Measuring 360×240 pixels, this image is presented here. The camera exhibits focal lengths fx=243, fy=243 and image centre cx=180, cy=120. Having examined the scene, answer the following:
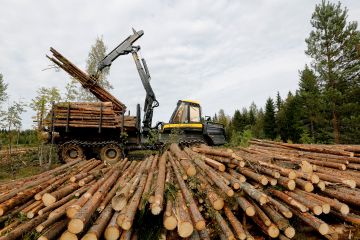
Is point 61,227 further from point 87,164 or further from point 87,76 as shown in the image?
point 87,76

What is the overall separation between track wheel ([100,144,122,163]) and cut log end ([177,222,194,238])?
876 centimetres

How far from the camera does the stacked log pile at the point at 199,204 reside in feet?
11.5

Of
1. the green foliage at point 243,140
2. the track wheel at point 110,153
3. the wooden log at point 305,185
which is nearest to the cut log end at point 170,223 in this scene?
the wooden log at point 305,185

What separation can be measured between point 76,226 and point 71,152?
9.09 metres

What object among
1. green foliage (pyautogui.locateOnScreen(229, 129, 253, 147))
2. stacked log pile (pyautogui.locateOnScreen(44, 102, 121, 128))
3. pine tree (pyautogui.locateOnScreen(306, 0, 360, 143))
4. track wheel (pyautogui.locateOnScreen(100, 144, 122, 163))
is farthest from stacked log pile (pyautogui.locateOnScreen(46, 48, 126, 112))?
pine tree (pyautogui.locateOnScreen(306, 0, 360, 143))

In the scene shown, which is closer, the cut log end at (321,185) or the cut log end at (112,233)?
the cut log end at (112,233)

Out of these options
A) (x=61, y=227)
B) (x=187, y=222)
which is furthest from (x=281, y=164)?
(x=61, y=227)

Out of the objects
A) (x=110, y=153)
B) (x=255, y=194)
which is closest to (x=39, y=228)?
Result: (x=255, y=194)

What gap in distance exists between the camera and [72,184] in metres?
5.14

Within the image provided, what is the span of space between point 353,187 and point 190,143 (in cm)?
747

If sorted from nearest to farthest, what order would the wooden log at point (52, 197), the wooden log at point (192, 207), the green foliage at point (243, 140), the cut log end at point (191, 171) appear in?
the wooden log at point (192, 207), the wooden log at point (52, 197), the cut log end at point (191, 171), the green foliage at point (243, 140)

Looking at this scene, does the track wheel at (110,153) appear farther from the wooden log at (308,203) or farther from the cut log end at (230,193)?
the wooden log at (308,203)

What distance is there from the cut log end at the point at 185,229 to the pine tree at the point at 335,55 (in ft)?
63.7

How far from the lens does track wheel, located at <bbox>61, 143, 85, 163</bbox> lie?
1130 cm
